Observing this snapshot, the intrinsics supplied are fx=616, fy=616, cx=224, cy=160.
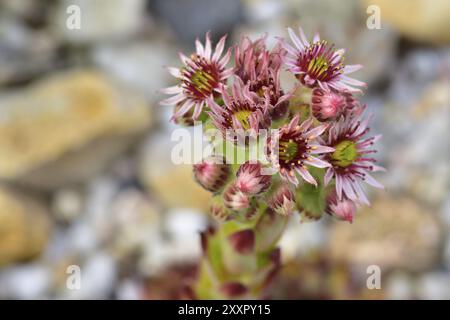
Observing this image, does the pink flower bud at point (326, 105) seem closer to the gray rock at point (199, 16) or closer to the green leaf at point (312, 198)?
the green leaf at point (312, 198)

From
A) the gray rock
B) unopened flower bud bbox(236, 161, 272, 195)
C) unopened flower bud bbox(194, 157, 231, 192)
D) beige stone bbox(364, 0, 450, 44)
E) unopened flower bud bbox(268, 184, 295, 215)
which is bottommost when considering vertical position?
unopened flower bud bbox(268, 184, 295, 215)

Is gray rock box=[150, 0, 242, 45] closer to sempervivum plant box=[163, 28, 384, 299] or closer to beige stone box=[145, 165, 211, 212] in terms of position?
beige stone box=[145, 165, 211, 212]

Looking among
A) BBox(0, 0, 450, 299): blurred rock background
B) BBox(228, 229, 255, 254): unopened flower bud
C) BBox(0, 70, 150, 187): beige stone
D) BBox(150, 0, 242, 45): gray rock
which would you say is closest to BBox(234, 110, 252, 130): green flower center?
BBox(228, 229, 255, 254): unopened flower bud

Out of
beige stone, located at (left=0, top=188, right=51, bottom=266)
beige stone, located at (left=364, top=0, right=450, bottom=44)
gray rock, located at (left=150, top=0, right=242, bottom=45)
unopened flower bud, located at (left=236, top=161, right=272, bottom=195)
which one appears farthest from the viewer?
gray rock, located at (left=150, top=0, right=242, bottom=45)

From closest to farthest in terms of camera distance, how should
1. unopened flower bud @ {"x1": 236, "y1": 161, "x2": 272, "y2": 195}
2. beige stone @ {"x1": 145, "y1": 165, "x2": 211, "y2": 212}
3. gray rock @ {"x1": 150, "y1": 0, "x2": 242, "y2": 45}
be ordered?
unopened flower bud @ {"x1": 236, "y1": 161, "x2": 272, "y2": 195}
beige stone @ {"x1": 145, "y1": 165, "x2": 211, "y2": 212}
gray rock @ {"x1": 150, "y1": 0, "x2": 242, "y2": 45}

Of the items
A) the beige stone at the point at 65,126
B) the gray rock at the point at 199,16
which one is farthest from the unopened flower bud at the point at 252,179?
the gray rock at the point at 199,16

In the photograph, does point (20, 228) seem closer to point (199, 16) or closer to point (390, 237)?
point (199, 16)

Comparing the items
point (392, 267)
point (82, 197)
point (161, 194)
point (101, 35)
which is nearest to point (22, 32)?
point (101, 35)
